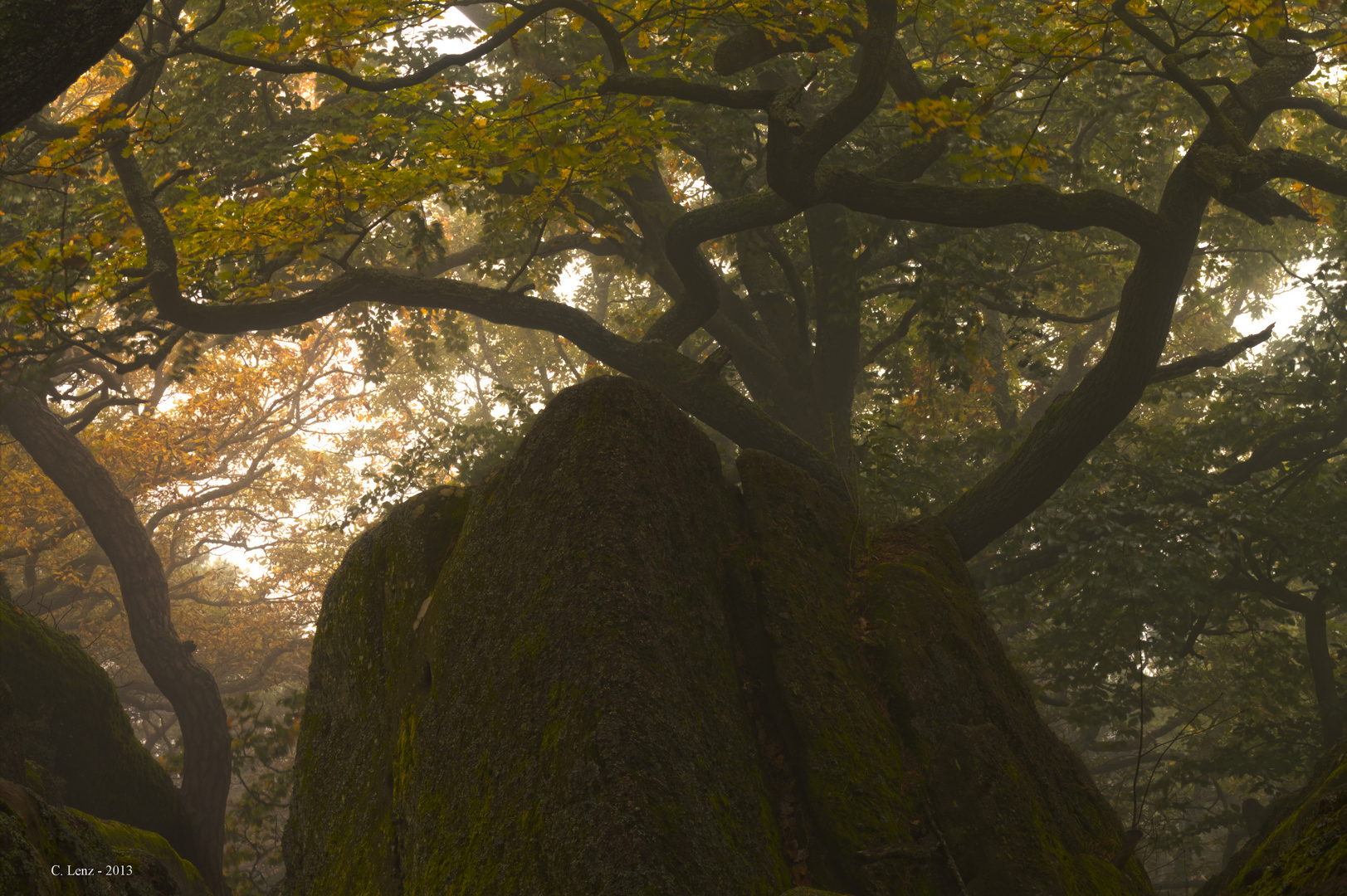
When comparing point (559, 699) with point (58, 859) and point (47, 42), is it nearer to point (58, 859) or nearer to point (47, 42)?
point (58, 859)

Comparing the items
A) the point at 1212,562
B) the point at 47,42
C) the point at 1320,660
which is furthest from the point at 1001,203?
the point at 1320,660

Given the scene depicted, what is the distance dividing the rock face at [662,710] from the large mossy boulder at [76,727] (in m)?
6.06

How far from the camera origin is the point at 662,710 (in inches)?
140

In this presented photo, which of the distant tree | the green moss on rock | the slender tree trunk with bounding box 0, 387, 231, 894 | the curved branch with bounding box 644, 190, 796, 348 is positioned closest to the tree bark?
the green moss on rock

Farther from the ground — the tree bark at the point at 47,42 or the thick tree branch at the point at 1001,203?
the thick tree branch at the point at 1001,203

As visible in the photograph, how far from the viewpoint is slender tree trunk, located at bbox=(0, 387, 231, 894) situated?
43.1ft

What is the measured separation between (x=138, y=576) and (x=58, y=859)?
13139 mm

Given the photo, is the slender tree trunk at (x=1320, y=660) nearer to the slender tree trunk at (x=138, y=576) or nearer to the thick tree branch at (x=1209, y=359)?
the thick tree branch at (x=1209, y=359)

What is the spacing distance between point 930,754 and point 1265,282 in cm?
2657

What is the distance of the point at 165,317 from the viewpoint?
8.84 meters

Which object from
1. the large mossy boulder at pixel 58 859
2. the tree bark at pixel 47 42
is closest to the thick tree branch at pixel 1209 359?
the tree bark at pixel 47 42

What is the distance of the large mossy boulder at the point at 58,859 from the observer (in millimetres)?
2500

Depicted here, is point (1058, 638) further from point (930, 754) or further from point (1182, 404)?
point (1182, 404)

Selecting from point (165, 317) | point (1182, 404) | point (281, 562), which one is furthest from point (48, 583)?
point (1182, 404)
